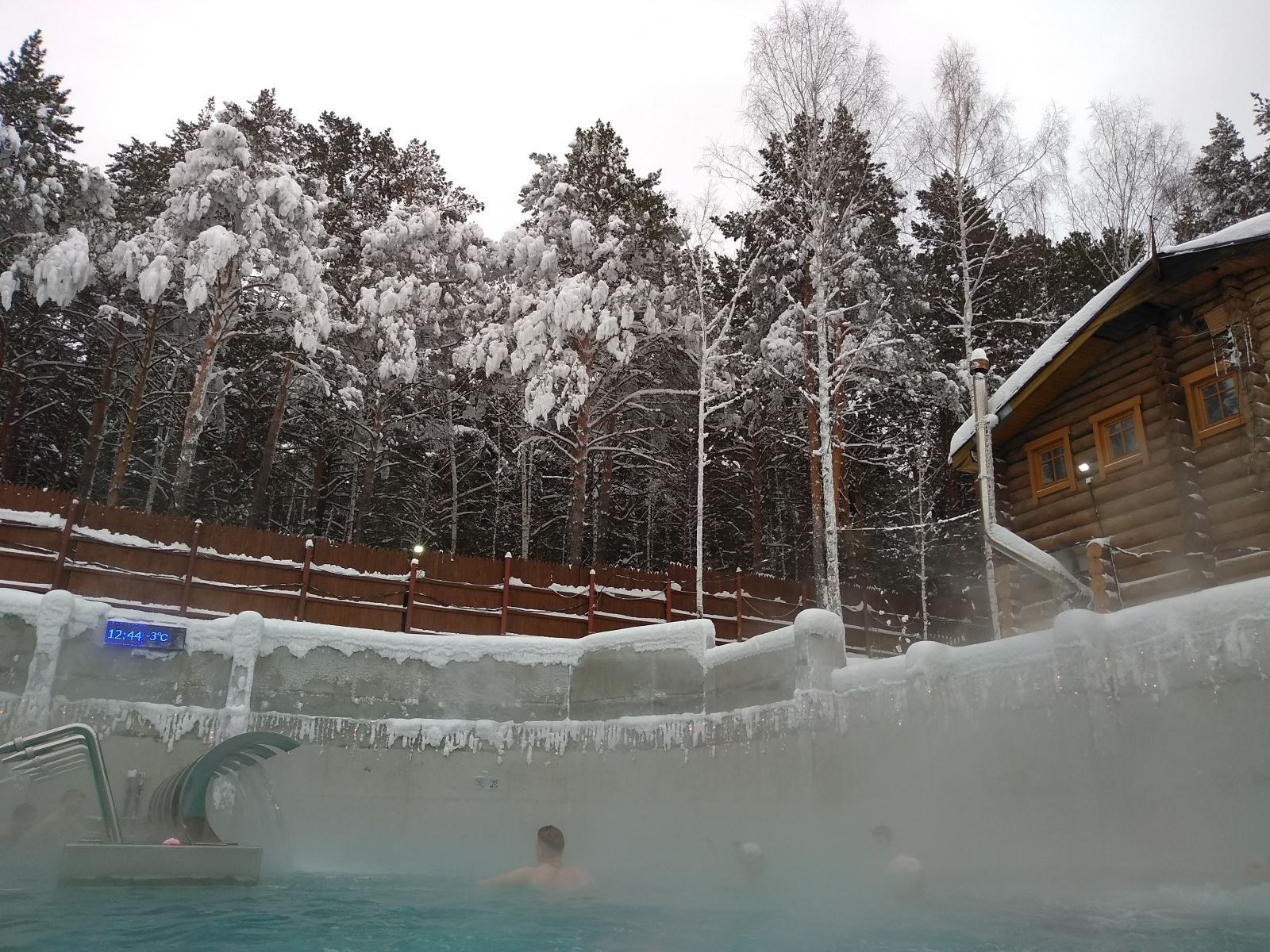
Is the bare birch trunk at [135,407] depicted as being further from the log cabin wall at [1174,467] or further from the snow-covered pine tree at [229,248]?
the log cabin wall at [1174,467]

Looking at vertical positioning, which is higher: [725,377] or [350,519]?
[725,377]

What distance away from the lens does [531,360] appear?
72.0 ft

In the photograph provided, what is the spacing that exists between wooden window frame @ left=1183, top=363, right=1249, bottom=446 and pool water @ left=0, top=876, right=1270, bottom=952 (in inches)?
278

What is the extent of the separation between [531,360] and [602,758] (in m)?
11.7

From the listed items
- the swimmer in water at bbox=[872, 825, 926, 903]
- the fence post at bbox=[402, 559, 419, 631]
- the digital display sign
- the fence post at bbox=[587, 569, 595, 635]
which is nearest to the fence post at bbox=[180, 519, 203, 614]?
the digital display sign

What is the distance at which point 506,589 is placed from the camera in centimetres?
1614

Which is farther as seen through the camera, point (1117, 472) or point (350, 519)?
point (350, 519)

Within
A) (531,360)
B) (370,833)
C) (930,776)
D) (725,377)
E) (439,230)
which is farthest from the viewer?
(439,230)

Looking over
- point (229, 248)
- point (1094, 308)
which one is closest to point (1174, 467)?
point (1094, 308)

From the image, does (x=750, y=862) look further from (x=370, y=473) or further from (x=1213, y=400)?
(x=370, y=473)

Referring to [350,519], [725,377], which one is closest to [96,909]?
[725,377]

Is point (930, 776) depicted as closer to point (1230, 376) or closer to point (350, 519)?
point (1230, 376)

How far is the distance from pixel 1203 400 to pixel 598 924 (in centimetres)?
1050

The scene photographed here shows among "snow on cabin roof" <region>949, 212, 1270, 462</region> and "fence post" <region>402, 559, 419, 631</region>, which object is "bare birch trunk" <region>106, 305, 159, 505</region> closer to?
"fence post" <region>402, 559, 419, 631</region>
